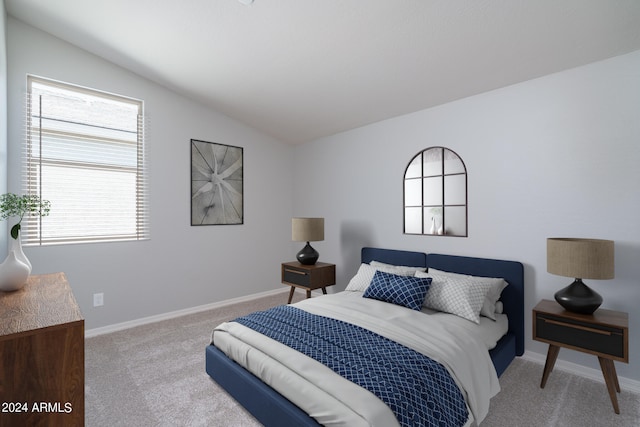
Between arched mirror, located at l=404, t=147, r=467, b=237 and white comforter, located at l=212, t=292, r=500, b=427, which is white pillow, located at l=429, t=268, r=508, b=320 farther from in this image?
arched mirror, located at l=404, t=147, r=467, b=237

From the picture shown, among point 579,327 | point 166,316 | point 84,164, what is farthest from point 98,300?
point 579,327

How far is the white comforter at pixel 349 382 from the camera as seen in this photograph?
1462 millimetres

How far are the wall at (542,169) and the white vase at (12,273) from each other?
10.6ft

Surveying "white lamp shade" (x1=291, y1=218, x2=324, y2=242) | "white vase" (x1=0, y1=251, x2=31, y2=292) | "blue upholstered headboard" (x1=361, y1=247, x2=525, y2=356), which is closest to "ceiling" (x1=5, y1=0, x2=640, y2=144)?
"white lamp shade" (x1=291, y1=218, x2=324, y2=242)

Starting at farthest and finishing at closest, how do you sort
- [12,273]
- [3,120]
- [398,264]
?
[398,264], [3,120], [12,273]

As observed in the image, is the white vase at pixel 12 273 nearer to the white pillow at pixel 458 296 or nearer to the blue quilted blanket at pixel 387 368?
the blue quilted blanket at pixel 387 368

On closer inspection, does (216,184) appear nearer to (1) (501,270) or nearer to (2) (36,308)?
(2) (36,308)

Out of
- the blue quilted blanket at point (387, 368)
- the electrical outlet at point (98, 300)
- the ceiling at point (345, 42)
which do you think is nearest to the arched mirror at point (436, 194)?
the ceiling at point (345, 42)

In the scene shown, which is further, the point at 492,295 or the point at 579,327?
the point at 492,295

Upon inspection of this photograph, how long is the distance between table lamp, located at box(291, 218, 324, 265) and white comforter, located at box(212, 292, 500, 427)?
4.35 feet

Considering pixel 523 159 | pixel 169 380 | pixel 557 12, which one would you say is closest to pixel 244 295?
pixel 169 380

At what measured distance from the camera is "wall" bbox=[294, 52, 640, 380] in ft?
7.64

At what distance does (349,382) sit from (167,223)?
9.97 ft

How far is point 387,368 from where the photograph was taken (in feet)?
5.47
